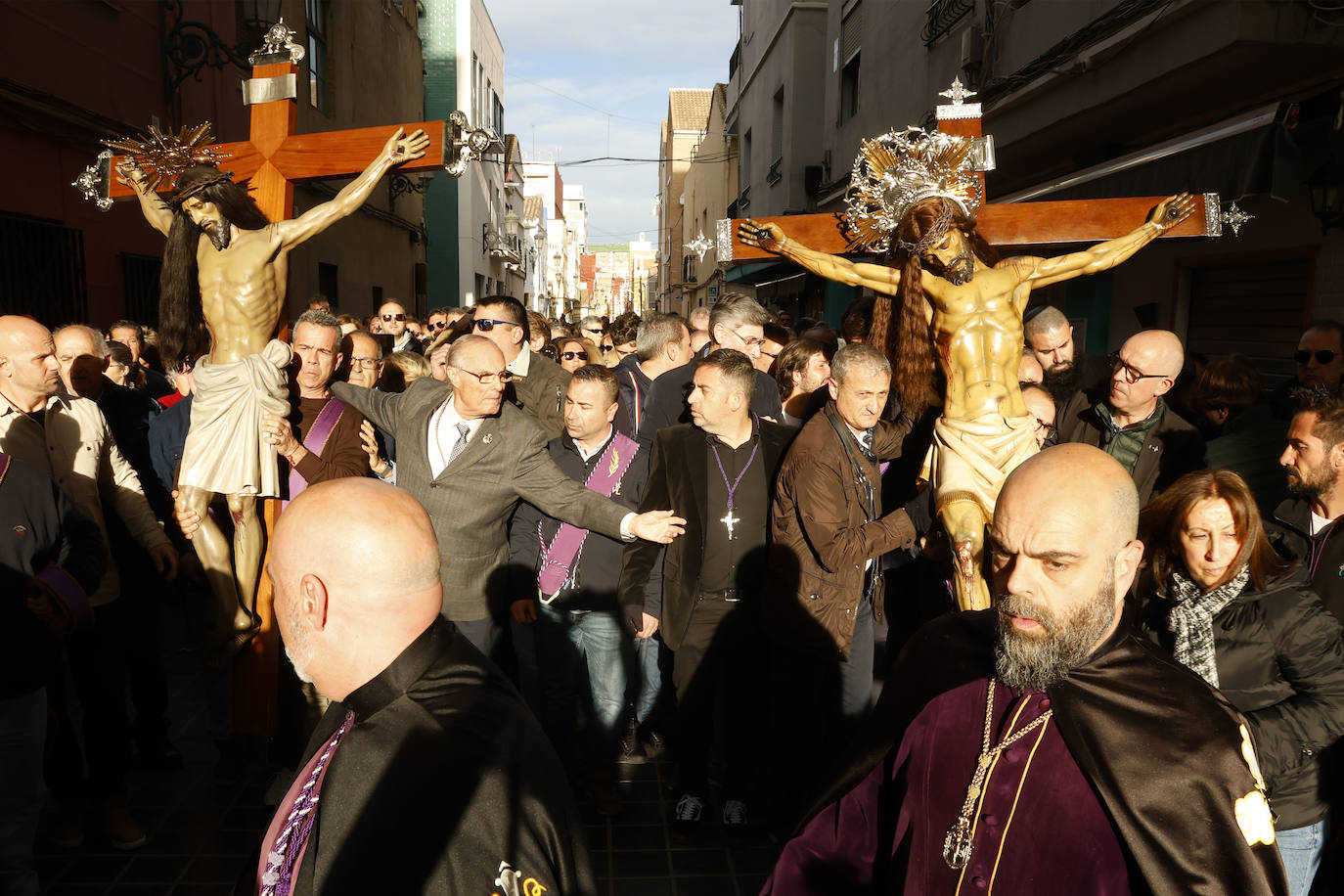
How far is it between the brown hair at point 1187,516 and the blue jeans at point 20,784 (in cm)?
386

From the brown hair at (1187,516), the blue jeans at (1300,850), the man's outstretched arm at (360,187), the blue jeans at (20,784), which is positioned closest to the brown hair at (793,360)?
the man's outstretched arm at (360,187)

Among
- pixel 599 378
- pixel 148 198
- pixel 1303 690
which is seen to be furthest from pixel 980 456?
pixel 148 198

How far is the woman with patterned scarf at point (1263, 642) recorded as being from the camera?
271 centimetres

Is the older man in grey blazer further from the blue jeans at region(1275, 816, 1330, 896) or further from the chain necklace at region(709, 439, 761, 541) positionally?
the blue jeans at region(1275, 816, 1330, 896)

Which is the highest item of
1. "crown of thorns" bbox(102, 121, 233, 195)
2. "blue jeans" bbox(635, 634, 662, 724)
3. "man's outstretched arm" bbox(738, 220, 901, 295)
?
"crown of thorns" bbox(102, 121, 233, 195)

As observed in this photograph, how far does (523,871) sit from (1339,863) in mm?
3039

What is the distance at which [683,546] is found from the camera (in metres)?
4.15

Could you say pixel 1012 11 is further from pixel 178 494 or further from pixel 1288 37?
pixel 178 494

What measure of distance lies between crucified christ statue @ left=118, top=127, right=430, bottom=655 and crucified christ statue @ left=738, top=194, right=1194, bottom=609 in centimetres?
243

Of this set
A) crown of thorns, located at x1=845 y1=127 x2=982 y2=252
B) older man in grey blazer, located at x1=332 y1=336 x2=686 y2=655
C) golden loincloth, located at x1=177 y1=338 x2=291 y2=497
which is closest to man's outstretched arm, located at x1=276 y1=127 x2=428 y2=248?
golden loincloth, located at x1=177 y1=338 x2=291 y2=497

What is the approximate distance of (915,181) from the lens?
13.7ft

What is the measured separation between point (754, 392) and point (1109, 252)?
187 centimetres

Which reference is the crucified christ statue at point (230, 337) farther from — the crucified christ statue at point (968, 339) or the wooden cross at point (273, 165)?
the crucified christ statue at point (968, 339)

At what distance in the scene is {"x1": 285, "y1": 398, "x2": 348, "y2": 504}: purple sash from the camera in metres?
4.43
